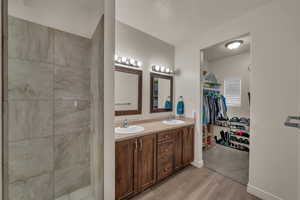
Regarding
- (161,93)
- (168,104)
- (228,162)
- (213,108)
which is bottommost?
(228,162)

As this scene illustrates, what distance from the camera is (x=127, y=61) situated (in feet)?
6.52

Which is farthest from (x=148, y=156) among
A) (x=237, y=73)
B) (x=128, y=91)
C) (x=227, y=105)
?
(x=237, y=73)

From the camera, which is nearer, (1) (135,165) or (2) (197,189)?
(1) (135,165)

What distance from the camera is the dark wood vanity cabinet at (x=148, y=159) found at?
137 cm

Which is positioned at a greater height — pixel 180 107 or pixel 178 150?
pixel 180 107

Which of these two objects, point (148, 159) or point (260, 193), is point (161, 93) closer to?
point (148, 159)

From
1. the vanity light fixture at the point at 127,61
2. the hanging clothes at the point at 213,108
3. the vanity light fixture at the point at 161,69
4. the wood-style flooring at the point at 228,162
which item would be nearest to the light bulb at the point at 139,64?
the vanity light fixture at the point at 127,61

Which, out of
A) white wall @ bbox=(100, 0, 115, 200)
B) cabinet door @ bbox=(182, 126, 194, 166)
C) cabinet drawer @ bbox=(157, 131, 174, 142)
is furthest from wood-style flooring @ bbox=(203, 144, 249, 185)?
white wall @ bbox=(100, 0, 115, 200)

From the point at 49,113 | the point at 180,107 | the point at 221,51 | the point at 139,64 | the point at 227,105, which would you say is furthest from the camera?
the point at 227,105

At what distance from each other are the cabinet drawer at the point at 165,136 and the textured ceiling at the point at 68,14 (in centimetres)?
153

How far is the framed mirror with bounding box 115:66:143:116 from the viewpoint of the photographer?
1.93m

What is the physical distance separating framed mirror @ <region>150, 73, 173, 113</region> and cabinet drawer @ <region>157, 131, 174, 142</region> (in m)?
0.66

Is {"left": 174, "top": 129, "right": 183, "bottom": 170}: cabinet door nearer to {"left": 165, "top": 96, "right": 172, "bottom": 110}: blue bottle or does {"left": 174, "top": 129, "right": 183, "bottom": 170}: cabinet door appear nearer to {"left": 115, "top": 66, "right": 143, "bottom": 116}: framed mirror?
{"left": 165, "top": 96, "right": 172, "bottom": 110}: blue bottle

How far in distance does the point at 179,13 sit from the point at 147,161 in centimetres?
221
